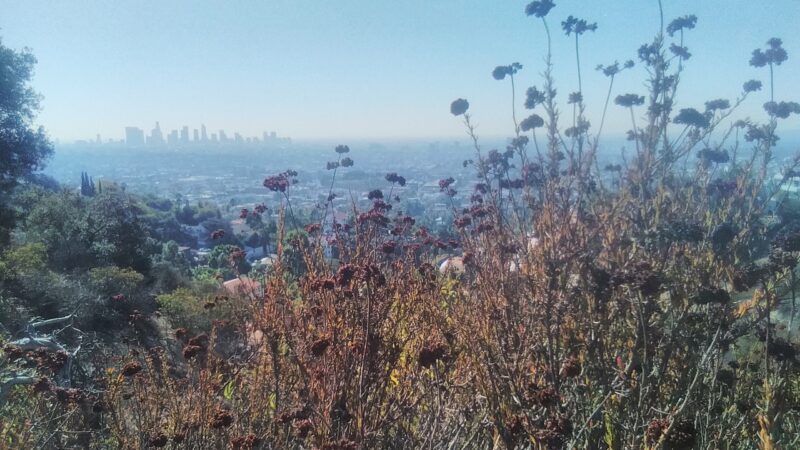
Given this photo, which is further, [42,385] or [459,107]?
[459,107]

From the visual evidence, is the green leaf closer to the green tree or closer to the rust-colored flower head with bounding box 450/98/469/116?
the rust-colored flower head with bounding box 450/98/469/116

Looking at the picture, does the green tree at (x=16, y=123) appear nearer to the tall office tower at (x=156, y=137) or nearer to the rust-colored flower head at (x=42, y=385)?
the rust-colored flower head at (x=42, y=385)

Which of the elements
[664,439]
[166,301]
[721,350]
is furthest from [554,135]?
[166,301]

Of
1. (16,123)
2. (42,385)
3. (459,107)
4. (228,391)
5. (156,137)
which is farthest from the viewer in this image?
(156,137)

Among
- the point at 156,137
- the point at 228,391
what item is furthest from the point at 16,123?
the point at 156,137

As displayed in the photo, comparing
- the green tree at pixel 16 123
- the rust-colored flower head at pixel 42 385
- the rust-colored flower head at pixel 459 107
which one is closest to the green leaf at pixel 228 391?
the rust-colored flower head at pixel 42 385

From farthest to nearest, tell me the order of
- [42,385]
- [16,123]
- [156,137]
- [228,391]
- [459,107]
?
[156,137], [16,123], [459,107], [228,391], [42,385]

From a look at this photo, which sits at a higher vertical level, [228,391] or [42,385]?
[42,385]

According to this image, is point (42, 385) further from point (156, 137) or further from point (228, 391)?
point (156, 137)
